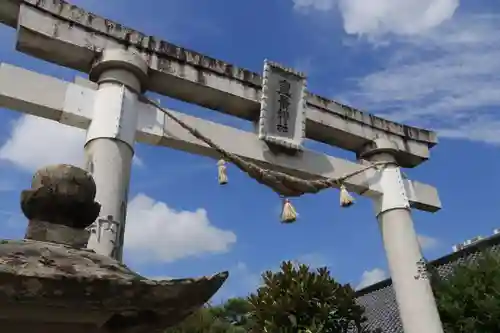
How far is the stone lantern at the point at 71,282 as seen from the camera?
1444 millimetres

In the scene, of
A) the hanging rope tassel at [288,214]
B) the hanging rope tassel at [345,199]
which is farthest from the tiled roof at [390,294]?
the hanging rope tassel at [288,214]

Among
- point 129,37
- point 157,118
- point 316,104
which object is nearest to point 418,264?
point 316,104

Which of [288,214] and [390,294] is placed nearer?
[288,214]

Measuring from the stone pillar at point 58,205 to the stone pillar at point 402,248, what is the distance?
20.7 feet

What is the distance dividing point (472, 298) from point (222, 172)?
175 inches

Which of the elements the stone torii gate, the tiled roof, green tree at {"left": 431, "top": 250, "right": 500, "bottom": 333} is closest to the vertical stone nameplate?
the stone torii gate

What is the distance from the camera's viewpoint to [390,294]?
13.3 meters

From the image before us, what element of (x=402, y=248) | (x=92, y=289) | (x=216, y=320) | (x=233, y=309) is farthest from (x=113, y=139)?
(x=233, y=309)

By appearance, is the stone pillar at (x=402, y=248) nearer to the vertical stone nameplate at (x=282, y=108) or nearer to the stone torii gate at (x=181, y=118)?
the stone torii gate at (x=181, y=118)

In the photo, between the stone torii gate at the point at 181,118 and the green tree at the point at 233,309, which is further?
the green tree at the point at 233,309

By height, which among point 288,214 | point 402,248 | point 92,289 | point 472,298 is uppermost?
point 288,214

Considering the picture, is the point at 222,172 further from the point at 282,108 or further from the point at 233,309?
the point at 233,309

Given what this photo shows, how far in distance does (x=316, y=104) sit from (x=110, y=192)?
13.4ft

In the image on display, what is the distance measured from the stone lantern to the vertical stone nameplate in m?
5.48
